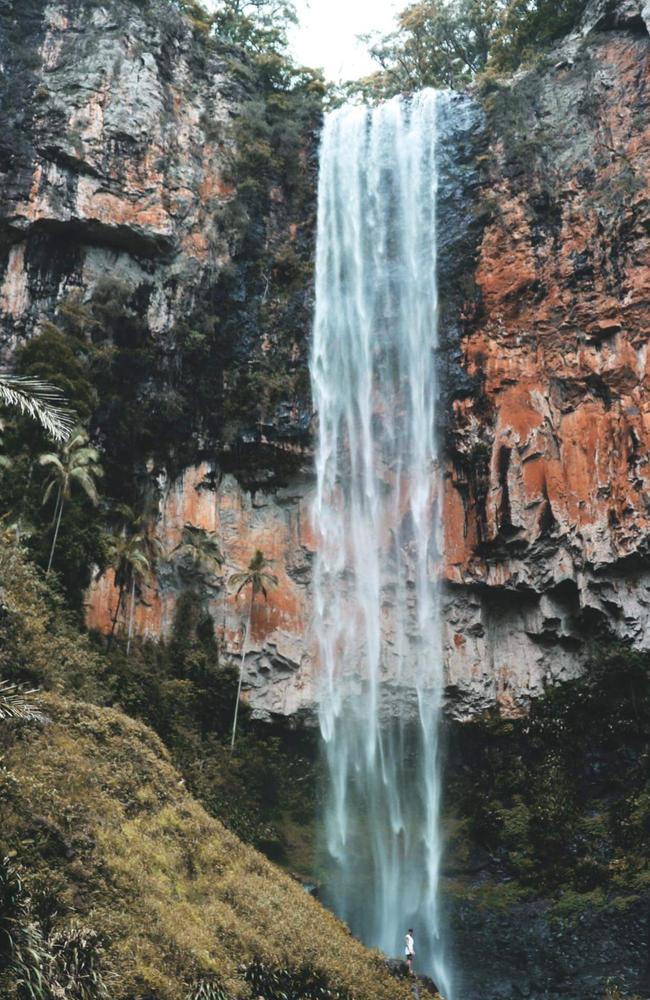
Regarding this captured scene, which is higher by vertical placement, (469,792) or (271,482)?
(271,482)

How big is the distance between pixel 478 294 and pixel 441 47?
56.6 feet

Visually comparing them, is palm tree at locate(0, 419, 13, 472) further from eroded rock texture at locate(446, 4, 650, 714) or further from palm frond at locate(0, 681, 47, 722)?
palm frond at locate(0, 681, 47, 722)

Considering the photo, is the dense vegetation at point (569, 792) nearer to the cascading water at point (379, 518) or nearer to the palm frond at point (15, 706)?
the cascading water at point (379, 518)

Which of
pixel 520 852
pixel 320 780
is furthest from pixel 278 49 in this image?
pixel 520 852

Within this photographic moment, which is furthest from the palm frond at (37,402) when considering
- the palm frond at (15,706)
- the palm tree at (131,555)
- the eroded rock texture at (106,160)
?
the eroded rock texture at (106,160)

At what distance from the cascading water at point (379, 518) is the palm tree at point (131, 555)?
550cm

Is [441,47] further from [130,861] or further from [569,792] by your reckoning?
[130,861]

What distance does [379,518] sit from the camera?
30047 mm

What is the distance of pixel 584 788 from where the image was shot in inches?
977

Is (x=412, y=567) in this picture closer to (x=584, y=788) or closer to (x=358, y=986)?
(x=584, y=788)

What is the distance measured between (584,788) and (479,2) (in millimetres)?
32620

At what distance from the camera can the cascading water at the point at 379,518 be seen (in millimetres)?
25516

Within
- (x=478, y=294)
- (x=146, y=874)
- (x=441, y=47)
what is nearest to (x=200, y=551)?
(x=478, y=294)

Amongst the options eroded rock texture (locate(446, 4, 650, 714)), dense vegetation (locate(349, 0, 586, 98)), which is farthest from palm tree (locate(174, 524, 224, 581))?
dense vegetation (locate(349, 0, 586, 98))
